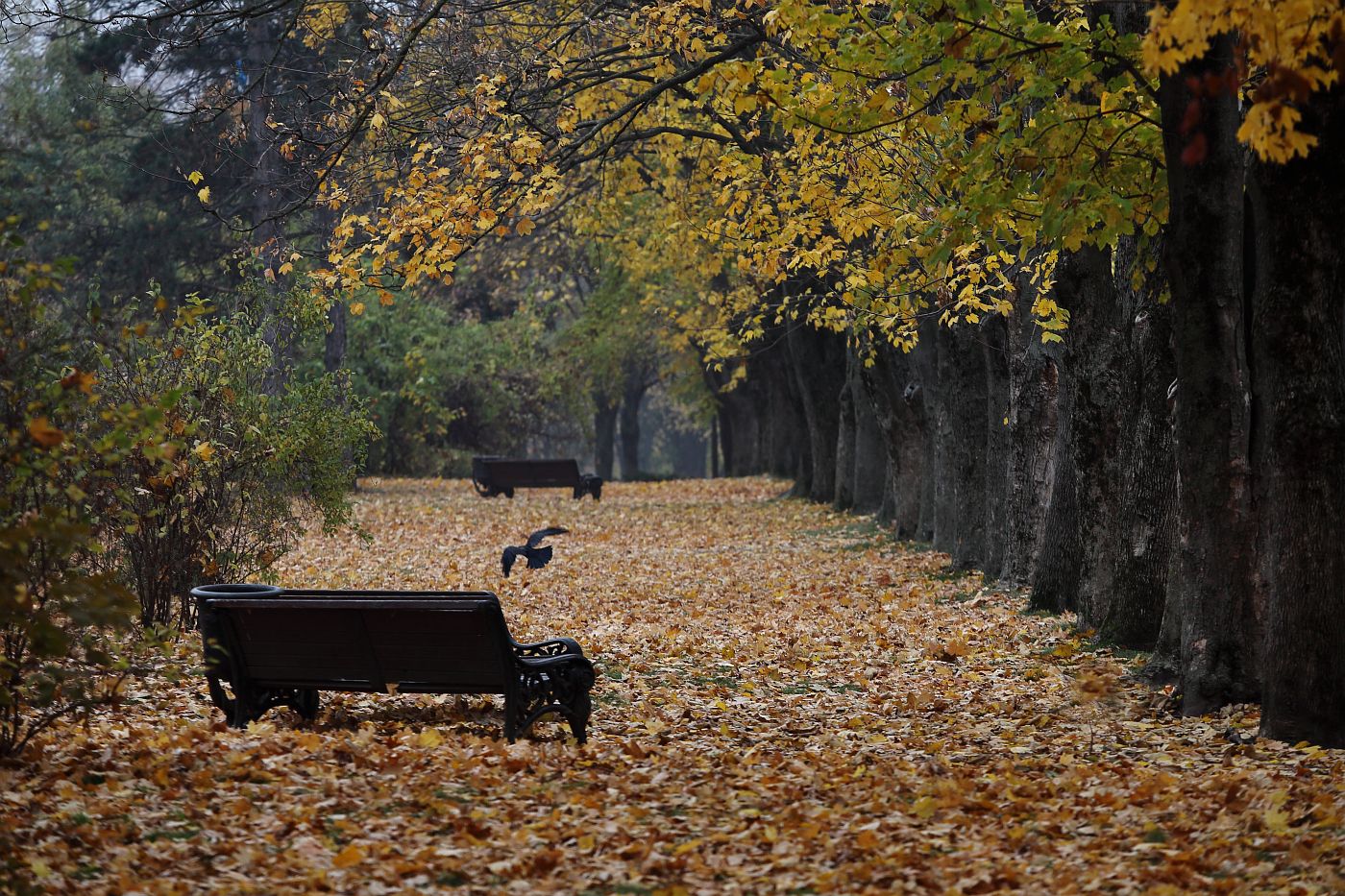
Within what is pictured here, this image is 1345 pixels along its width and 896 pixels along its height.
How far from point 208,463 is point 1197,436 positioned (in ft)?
23.7

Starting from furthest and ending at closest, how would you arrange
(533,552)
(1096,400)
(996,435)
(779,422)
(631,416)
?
(631,416)
(779,422)
(996,435)
(533,552)
(1096,400)

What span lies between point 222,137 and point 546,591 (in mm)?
6359

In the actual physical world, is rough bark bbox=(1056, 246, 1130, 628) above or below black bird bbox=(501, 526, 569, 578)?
above

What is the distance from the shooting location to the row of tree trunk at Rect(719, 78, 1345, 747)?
312 inches

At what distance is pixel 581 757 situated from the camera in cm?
801

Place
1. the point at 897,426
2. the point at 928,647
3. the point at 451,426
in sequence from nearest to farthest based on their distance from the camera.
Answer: the point at 928,647 → the point at 897,426 → the point at 451,426

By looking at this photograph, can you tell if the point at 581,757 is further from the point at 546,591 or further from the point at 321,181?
the point at 546,591

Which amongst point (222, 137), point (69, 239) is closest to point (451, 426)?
point (69, 239)

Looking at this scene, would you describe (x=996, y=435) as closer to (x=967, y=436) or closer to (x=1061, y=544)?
(x=967, y=436)

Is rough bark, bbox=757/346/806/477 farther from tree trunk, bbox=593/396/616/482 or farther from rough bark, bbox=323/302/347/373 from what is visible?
tree trunk, bbox=593/396/616/482

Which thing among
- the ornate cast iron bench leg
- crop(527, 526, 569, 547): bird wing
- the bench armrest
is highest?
crop(527, 526, 569, 547): bird wing

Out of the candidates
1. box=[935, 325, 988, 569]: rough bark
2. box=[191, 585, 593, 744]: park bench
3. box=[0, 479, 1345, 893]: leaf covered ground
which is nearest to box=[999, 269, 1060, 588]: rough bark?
box=[935, 325, 988, 569]: rough bark

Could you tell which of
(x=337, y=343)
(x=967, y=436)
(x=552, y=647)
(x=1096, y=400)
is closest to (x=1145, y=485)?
(x=1096, y=400)

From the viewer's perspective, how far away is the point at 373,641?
8180 millimetres
